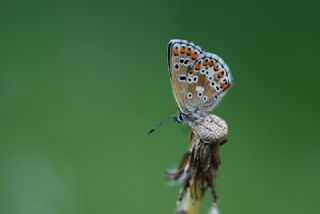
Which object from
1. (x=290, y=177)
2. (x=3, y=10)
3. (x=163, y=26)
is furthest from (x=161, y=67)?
(x=290, y=177)

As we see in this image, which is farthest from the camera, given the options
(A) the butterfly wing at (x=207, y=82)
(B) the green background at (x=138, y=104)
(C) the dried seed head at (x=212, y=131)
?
(B) the green background at (x=138, y=104)

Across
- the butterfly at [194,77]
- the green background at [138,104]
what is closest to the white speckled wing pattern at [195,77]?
the butterfly at [194,77]

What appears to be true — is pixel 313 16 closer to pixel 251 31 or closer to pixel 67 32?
pixel 251 31

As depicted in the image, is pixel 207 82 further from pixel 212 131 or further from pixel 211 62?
pixel 212 131

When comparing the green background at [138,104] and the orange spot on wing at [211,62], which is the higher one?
the green background at [138,104]

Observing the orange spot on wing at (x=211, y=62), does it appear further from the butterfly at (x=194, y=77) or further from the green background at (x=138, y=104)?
the green background at (x=138, y=104)

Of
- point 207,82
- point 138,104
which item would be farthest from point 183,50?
point 138,104

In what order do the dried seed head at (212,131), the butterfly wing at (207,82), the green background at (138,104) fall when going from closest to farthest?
the dried seed head at (212,131) < the butterfly wing at (207,82) < the green background at (138,104)
